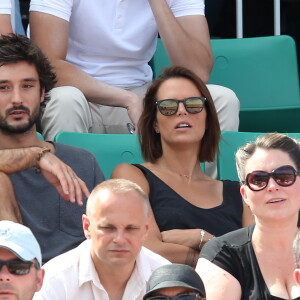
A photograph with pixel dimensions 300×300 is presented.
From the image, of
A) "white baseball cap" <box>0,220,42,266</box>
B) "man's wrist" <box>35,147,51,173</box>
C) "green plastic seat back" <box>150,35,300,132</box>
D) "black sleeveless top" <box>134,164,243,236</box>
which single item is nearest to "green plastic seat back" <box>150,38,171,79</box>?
"green plastic seat back" <box>150,35,300,132</box>

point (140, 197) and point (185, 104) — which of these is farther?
point (185, 104)

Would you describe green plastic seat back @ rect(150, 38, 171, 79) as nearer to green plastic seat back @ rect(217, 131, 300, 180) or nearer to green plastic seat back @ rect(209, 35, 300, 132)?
green plastic seat back @ rect(209, 35, 300, 132)

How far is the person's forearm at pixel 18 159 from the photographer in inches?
171

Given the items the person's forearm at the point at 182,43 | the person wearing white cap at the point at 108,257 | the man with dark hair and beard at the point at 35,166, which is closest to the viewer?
the person wearing white cap at the point at 108,257

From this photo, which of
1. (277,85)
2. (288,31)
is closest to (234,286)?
(277,85)

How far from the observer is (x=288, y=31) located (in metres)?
7.04

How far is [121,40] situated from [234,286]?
2209 mm

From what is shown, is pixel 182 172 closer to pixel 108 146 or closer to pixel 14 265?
pixel 108 146

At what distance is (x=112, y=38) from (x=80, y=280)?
2.18m

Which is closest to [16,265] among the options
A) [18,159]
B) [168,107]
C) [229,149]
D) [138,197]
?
[138,197]

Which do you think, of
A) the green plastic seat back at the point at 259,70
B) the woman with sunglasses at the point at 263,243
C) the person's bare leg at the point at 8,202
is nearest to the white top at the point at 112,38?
the green plastic seat back at the point at 259,70

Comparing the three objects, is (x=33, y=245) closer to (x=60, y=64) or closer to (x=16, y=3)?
(x=60, y=64)

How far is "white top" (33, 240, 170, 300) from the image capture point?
3604 millimetres

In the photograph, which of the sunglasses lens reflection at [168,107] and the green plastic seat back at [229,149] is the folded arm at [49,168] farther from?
the green plastic seat back at [229,149]
